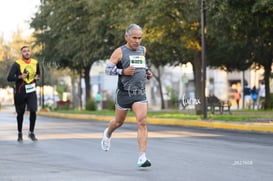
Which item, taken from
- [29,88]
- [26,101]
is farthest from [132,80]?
[26,101]

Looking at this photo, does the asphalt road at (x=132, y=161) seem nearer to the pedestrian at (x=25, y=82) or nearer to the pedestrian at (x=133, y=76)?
the pedestrian at (x=133, y=76)

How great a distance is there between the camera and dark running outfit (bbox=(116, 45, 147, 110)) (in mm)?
9609

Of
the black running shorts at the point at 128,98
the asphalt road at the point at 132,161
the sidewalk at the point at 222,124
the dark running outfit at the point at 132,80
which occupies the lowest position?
the asphalt road at the point at 132,161

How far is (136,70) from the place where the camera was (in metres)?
9.60

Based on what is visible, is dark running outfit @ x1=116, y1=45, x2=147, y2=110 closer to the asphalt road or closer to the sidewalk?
the asphalt road

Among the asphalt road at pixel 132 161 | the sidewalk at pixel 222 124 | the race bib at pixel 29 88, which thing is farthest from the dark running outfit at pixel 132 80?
the sidewalk at pixel 222 124

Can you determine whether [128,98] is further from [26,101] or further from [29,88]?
[26,101]

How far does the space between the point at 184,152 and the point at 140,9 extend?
18.7 meters

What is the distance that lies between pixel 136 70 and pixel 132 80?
146mm

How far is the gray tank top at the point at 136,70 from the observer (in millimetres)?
9602

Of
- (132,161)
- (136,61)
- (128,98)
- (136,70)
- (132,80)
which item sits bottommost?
(132,161)

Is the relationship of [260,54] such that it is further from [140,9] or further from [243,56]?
[140,9]

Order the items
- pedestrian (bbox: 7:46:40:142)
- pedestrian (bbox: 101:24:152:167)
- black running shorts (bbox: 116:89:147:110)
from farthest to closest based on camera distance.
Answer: pedestrian (bbox: 7:46:40:142) < black running shorts (bbox: 116:89:147:110) < pedestrian (bbox: 101:24:152:167)

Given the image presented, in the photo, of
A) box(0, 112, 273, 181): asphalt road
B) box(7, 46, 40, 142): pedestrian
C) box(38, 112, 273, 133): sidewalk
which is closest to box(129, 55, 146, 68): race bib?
box(0, 112, 273, 181): asphalt road
